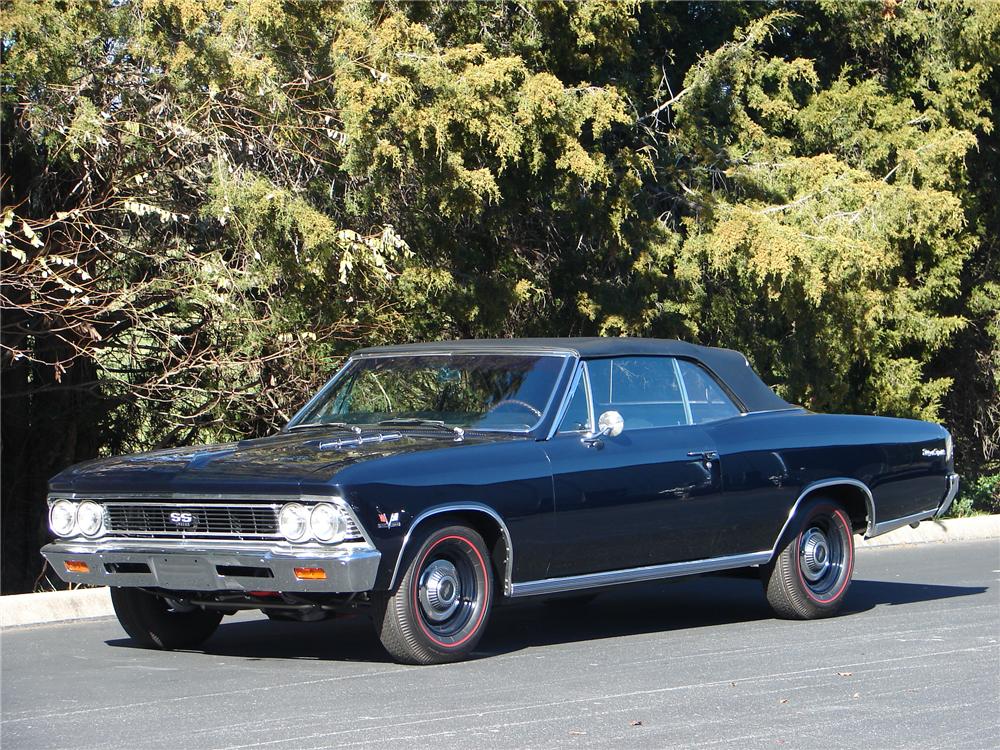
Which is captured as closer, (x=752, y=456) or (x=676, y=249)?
(x=752, y=456)

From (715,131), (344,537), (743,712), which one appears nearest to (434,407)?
(344,537)

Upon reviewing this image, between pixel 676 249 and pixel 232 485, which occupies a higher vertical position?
pixel 676 249

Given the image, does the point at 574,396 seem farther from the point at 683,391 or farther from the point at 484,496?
the point at 484,496

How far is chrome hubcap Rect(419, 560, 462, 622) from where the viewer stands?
735 centimetres

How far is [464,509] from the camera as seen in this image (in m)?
7.39

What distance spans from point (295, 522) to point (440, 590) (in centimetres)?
84

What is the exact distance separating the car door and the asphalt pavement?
49 cm

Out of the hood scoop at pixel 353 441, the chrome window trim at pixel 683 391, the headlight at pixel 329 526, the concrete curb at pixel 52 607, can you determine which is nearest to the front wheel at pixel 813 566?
the chrome window trim at pixel 683 391

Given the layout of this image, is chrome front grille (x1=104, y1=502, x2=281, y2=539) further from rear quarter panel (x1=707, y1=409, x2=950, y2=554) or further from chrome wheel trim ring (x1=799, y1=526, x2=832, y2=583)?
chrome wheel trim ring (x1=799, y1=526, x2=832, y2=583)

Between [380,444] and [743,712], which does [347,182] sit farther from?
[743,712]

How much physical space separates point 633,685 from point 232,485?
6.90ft

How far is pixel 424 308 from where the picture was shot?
44.8ft

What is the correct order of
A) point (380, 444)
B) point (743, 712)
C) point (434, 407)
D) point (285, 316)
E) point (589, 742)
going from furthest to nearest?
point (285, 316) < point (434, 407) < point (380, 444) < point (743, 712) < point (589, 742)

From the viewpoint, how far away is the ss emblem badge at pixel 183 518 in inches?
289
